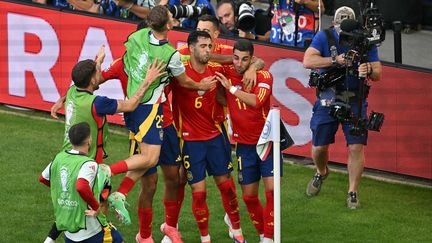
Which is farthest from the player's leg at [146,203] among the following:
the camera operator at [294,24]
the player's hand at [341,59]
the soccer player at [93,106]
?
the camera operator at [294,24]

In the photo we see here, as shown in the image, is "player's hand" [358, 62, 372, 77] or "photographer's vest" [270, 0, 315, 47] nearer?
"player's hand" [358, 62, 372, 77]

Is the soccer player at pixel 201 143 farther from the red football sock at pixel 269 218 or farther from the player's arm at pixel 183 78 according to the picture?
the red football sock at pixel 269 218

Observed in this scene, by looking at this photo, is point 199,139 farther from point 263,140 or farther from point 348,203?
point 348,203

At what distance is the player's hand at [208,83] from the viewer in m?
12.0

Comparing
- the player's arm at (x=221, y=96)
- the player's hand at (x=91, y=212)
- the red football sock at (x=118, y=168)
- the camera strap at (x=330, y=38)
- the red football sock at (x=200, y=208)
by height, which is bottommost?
the red football sock at (x=200, y=208)

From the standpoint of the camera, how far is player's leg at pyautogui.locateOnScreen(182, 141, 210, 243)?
480 inches

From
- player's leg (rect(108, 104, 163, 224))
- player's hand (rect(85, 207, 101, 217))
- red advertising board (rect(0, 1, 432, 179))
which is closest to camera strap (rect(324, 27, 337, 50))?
red advertising board (rect(0, 1, 432, 179))

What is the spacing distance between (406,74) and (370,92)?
0.49 meters

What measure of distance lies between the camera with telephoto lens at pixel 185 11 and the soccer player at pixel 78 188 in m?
4.33

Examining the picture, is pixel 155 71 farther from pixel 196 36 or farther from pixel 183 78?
pixel 196 36

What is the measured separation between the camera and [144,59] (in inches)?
465

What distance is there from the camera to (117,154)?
15.5m

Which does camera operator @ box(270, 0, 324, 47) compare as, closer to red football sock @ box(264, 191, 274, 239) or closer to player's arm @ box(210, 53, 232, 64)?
player's arm @ box(210, 53, 232, 64)

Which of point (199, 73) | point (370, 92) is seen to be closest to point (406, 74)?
point (370, 92)
